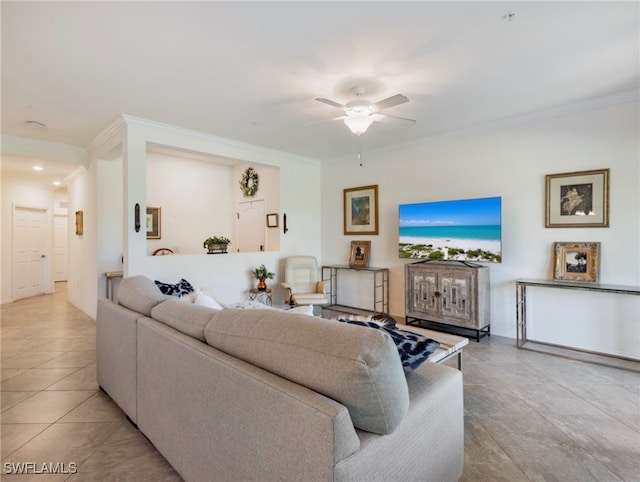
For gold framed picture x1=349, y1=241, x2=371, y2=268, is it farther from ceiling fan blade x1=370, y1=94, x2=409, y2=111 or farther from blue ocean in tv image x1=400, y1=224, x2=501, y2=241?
ceiling fan blade x1=370, y1=94, x2=409, y2=111

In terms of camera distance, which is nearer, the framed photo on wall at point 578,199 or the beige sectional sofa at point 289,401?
the beige sectional sofa at point 289,401

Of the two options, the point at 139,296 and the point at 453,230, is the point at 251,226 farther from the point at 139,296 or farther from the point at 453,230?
the point at 139,296

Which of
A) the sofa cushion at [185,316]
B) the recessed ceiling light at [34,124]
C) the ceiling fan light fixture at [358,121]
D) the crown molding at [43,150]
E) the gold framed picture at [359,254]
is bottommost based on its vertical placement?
the sofa cushion at [185,316]

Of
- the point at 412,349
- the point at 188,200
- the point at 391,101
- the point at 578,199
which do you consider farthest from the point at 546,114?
the point at 188,200

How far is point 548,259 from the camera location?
3.78 m

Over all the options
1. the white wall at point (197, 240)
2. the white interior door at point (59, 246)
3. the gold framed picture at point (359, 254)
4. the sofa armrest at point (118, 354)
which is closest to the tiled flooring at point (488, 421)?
the sofa armrest at point (118, 354)

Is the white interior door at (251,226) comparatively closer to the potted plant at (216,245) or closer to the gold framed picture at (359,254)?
the potted plant at (216,245)

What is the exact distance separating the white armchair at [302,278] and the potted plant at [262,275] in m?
0.27

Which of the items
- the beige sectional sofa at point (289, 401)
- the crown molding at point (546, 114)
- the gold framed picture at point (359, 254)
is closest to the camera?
the beige sectional sofa at point (289, 401)

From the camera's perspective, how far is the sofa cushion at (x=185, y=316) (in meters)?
1.71

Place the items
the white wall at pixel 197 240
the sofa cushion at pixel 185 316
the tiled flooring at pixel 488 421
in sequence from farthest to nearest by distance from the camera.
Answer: the white wall at pixel 197 240 < the tiled flooring at pixel 488 421 < the sofa cushion at pixel 185 316

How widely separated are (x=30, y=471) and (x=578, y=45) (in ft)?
14.3

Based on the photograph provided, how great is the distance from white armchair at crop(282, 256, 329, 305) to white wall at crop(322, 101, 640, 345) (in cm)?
92

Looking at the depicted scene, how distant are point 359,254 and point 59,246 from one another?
8.35 meters
